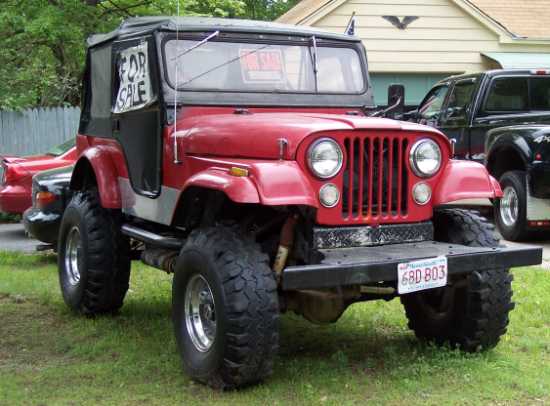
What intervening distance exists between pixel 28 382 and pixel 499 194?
3017 millimetres

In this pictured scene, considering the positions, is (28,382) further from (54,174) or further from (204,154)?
(54,174)

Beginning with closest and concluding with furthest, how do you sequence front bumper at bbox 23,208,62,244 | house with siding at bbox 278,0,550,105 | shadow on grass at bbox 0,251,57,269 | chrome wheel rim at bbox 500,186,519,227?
front bumper at bbox 23,208,62,244
shadow on grass at bbox 0,251,57,269
chrome wheel rim at bbox 500,186,519,227
house with siding at bbox 278,0,550,105

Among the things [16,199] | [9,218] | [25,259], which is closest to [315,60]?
[25,259]

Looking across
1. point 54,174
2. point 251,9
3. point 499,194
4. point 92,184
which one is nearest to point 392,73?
point 54,174

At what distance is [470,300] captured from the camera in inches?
204

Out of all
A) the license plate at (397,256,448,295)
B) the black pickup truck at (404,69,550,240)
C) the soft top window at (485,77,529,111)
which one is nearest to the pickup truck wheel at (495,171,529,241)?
the black pickup truck at (404,69,550,240)

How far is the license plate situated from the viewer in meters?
4.59

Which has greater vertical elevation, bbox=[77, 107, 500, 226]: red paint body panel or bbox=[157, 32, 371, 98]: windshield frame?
bbox=[157, 32, 371, 98]: windshield frame

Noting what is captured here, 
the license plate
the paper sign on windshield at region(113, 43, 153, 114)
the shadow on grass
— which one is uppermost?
the paper sign on windshield at region(113, 43, 153, 114)

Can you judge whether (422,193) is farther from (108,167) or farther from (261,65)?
(108,167)

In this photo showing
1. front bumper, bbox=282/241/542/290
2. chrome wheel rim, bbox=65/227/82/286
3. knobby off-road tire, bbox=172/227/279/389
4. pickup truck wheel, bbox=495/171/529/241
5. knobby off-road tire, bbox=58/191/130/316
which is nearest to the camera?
front bumper, bbox=282/241/542/290

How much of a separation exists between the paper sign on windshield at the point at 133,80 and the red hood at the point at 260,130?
56 centimetres

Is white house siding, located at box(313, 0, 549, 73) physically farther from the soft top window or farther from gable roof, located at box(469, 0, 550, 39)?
the soft top window

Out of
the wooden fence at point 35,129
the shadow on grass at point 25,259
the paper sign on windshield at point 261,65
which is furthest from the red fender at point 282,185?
the wooden fence at point 35,129
